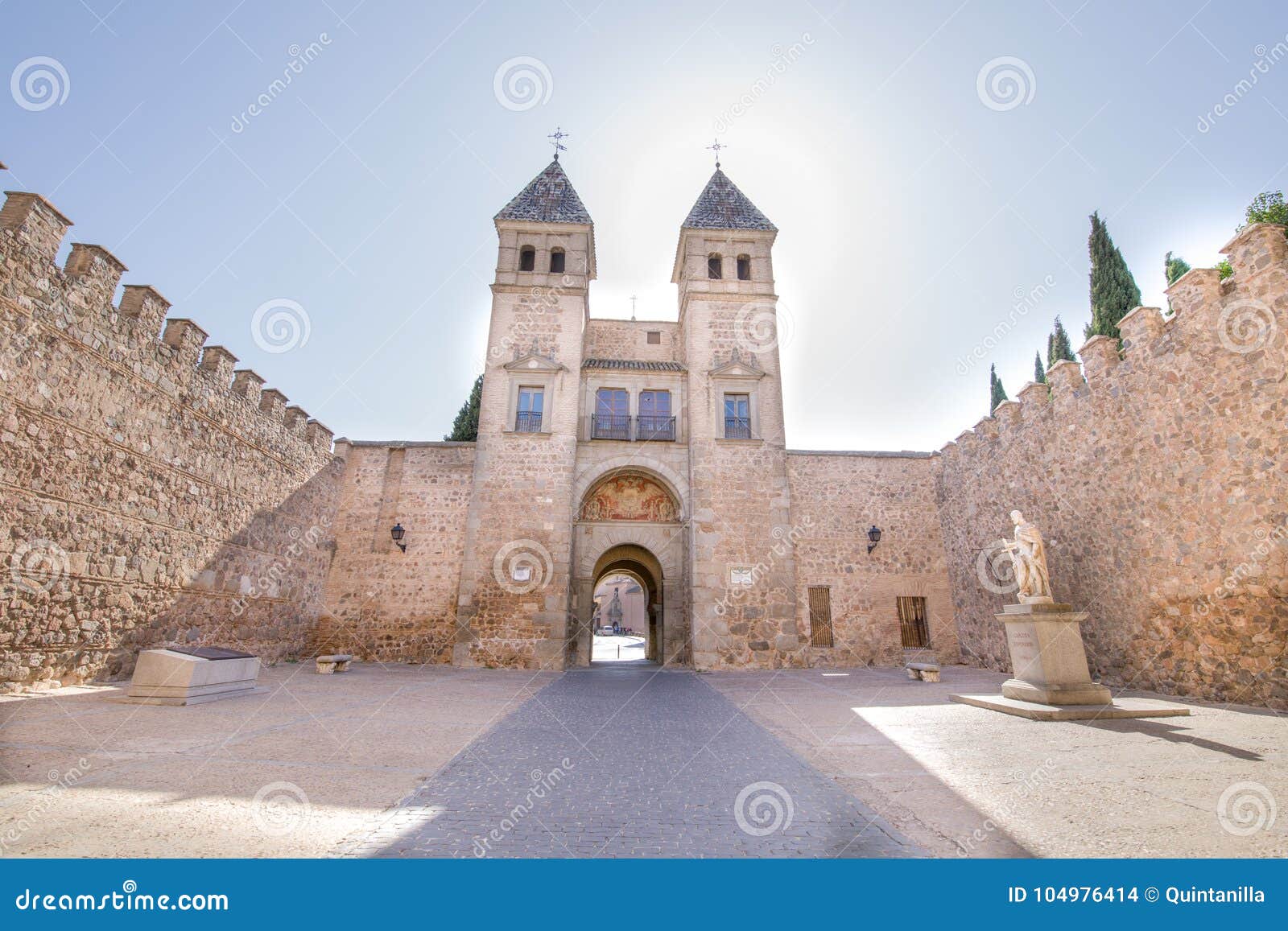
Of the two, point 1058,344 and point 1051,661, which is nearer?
point 1051,661

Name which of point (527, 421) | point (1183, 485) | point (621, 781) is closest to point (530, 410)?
point (527, 421)

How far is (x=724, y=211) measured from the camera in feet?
60.5

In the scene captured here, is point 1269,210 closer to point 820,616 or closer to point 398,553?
point 820,616

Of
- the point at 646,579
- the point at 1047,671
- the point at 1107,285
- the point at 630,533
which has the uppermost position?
the point at 1107,285

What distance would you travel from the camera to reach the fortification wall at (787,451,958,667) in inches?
580

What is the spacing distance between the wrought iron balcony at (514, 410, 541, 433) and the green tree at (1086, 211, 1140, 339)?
67.8 feet

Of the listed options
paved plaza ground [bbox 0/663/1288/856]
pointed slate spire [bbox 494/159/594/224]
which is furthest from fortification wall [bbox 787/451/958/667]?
pointed slate spire [bbox 494/159/594/224]

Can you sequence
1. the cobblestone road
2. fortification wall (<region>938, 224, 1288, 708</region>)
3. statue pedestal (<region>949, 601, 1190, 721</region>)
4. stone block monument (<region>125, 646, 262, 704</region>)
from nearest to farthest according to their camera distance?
the cobblestone road
statue pedestal (<region>949, 601, 1190, 721</region>)
stone block monument (<region>125, 646, 262, 704</region>)
fortification wall (<region>938, 224, 1288, 708</region>)

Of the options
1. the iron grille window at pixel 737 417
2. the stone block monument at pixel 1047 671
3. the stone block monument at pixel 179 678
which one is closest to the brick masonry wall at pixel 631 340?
the iron grille window at pixel 737 417

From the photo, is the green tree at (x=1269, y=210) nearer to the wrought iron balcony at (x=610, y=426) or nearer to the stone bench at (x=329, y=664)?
the wrought iron balcony at (x=610, y=426)

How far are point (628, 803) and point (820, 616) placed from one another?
12.3 meters

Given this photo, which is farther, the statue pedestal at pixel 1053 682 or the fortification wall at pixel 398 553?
the fortification wall at pixel 398 553

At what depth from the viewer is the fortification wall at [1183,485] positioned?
751 centimetres

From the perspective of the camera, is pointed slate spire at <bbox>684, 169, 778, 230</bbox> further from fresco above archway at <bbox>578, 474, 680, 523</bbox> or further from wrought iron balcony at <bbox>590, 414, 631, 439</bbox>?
fresco above archway at <bbox>578, 474, 680, 523</bbox>
